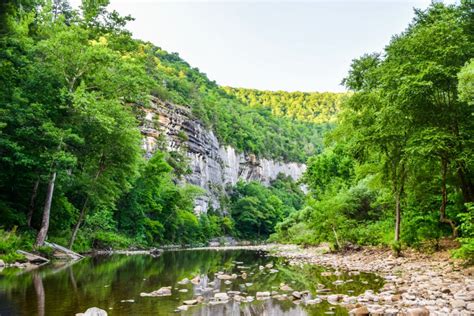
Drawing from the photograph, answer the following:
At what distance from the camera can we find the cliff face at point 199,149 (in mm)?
58750

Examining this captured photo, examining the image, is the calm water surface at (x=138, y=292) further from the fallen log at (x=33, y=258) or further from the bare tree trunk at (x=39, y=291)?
the fallen log at (x=33, y=258)

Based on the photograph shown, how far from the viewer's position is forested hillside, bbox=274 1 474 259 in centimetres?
1259

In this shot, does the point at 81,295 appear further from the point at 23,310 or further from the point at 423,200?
the point at 423,200

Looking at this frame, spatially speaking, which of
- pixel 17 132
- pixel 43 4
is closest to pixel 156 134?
pixel 43 4

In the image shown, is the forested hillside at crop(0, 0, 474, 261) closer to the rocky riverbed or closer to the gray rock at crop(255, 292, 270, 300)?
the rocky riverbed

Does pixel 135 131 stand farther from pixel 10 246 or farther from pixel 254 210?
pixel 254 210

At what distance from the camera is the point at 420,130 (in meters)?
13.7

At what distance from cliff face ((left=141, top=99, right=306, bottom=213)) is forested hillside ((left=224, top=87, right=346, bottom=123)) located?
56.5 meters

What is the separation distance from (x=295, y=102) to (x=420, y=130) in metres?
150

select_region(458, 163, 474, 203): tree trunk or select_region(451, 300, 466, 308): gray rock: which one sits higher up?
select_region(458, 163, 474, 203): tree trunk

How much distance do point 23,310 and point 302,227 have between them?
34.1m

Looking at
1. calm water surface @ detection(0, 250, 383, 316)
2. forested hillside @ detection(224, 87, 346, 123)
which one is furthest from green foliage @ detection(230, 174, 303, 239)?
forested hillside @ detection(224, 87, 346, 123)

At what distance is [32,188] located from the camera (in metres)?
20.2

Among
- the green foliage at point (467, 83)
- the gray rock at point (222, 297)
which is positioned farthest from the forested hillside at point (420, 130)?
the gray rock at point (222, 297)
